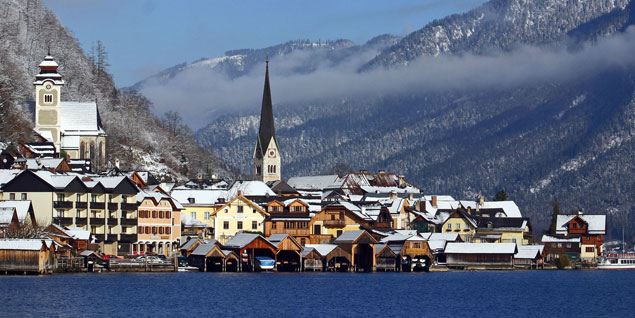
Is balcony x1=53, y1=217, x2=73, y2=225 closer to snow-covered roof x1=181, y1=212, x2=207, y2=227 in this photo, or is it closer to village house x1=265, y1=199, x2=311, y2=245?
snow-covered roof x1=181, y1=212, x2=207, y2=227

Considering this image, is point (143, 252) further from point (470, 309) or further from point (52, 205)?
point (470, 309)

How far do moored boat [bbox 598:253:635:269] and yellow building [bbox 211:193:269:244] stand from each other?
1910 inches

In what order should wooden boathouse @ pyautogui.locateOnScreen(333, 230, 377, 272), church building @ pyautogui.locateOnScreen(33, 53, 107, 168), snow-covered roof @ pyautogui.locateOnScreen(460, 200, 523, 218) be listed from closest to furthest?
wooden boathouse @ pyautogui.locateOnScreen(333, 230, 377, 272), church building @ pyautogui.locateOnScreen(33, 53, 107, 168), snow-covered roof @ pyautogui.locateOnScreen(460, 200, 523, 218)

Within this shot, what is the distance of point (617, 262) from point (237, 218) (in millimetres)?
55240

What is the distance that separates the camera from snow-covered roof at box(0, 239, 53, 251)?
103 m

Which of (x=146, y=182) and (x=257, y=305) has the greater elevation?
(x=146, y=182)

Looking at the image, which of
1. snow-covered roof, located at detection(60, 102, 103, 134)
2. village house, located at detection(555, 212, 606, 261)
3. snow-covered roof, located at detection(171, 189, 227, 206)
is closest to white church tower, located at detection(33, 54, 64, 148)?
snow-covered roof, located at detection(60, 102, 103, 134)

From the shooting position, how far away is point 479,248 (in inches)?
5778

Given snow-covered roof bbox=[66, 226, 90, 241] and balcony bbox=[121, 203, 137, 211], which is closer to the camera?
snow-covered roof bbox=[66, 226, 90, 241]

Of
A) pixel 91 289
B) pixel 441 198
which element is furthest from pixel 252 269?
pixel 441 198

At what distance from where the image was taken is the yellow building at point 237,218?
479 ft

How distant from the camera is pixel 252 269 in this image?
427 ft

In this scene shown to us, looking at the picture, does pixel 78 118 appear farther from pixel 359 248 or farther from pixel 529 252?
pixel 529 252

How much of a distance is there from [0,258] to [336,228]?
50131 mm
